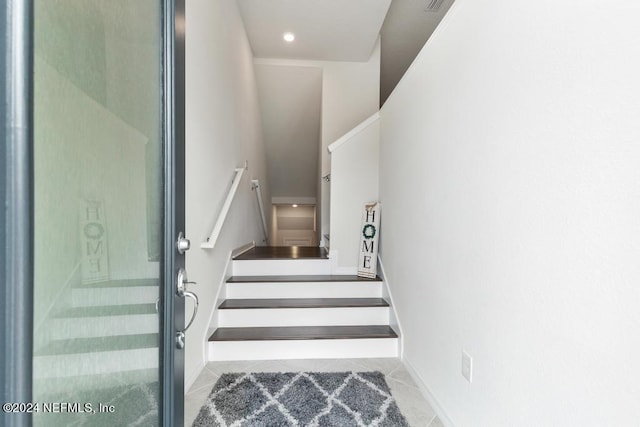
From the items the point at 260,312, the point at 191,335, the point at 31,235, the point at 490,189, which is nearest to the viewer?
the point at 31,235

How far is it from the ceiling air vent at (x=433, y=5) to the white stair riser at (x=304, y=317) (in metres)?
2.71

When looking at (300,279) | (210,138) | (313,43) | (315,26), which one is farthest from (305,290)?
(313,43)

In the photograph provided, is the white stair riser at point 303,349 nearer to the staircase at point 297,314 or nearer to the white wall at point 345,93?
the staircase at point 297,314

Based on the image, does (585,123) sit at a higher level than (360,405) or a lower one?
higher

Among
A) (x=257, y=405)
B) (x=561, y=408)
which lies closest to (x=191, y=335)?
(x=257, y=405)

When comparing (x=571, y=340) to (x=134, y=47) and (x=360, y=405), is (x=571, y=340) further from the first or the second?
(x=134, y=47)

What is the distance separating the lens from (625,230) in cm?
67

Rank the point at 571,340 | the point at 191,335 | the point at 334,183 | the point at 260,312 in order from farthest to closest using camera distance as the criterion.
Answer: the point at 334,183
the point at 260,312
the point at 191,335
the point at 571,340

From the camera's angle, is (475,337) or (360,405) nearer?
(475,337)

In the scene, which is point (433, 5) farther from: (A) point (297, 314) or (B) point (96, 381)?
(B) point (96, 381)

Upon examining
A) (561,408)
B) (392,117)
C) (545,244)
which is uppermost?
(392,117)

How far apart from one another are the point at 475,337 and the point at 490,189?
63cm

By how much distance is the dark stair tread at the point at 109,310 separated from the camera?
1.81 feet

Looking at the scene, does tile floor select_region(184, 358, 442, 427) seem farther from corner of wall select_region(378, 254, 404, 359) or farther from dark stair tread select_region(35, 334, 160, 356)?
dark stair tread select_region(35, 334, 160, 356)
